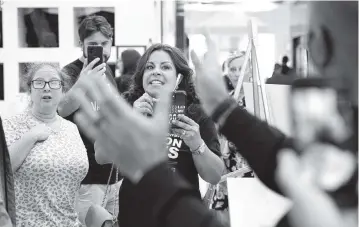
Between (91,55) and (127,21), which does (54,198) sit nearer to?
(91,55)

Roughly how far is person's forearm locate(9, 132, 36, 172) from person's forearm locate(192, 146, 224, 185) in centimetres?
65

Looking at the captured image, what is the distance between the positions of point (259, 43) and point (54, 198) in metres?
0.97

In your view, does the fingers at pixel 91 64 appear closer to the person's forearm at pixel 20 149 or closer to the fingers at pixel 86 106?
the person's forearm at pixel 20 149

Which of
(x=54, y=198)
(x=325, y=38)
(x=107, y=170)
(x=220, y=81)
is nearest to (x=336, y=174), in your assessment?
(x=325, y=38)

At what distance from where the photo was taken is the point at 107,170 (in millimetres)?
2730

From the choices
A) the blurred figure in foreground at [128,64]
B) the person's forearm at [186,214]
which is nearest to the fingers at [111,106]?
the person's forearm at [186,214]

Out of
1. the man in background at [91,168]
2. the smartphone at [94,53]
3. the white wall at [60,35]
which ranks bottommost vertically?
the man in background at [91,168]

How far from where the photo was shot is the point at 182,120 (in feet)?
6.61

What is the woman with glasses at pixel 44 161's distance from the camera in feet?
7.69

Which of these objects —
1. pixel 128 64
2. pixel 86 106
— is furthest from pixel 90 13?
pixel 86 106

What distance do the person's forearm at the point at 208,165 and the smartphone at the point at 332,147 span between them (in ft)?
4.75

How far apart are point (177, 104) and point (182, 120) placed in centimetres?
5

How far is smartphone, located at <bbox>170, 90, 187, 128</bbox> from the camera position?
2.02 m

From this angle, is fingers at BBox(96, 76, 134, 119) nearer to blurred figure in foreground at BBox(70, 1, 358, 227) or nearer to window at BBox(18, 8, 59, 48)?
blurred figure in foreground at BBox(70, 1, 358, 227)
